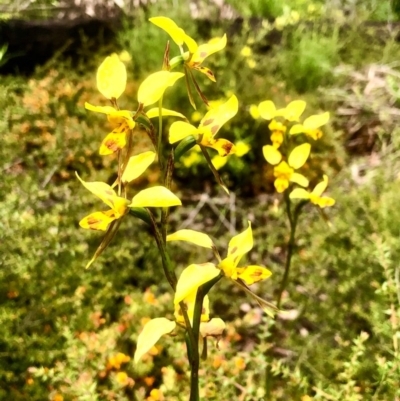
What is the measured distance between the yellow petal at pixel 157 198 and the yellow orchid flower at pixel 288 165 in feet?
1.52

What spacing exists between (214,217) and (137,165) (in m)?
1.33

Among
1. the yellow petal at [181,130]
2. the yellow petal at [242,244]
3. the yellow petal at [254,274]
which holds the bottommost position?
the yellow petal at [254,274]

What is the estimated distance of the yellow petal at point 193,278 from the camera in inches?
20.2

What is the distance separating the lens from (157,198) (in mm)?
526

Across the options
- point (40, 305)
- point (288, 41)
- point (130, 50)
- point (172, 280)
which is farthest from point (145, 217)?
point (288, 41)

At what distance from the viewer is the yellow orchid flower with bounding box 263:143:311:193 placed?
0.96 meters

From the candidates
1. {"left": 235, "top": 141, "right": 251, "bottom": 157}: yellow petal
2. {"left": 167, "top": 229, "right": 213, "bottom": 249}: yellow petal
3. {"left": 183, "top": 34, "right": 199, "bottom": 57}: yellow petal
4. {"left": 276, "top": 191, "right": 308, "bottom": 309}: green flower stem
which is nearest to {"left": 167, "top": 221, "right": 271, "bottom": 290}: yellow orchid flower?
{"left": 167, "top": 229, "right": 213, "bottom": 249}: yellow petal

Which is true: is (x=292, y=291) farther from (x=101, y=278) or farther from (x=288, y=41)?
(x=288, y=41)

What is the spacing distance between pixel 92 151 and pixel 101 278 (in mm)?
545

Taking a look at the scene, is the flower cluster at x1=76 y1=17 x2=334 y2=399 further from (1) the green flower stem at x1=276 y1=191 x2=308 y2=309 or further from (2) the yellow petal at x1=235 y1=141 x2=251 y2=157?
(2) the yellow petal at x1=235 y1=141 x2=251 y2=157

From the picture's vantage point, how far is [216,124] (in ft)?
1.92

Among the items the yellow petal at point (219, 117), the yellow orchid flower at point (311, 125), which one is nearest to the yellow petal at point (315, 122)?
the yellow orchid flower at point (311, 125)

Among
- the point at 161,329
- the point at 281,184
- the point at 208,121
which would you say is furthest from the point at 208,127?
the point at 281,184

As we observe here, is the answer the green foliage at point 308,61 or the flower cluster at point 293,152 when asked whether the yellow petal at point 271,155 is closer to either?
the flower cluster at point 293,152
